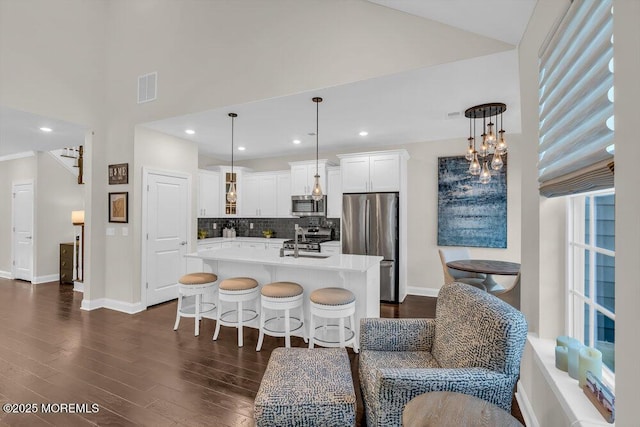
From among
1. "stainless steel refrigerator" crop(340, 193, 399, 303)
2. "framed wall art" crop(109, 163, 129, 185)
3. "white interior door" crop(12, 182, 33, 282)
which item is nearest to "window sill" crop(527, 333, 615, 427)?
"stainless steel refrigerator" crop(340, 193, 399, 303)

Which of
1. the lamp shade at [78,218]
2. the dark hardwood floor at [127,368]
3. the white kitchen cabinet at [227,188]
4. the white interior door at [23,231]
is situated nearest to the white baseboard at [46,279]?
the white interior door at [23,231]

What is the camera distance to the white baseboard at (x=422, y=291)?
519 centimetres

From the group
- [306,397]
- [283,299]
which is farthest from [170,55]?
[306,397]

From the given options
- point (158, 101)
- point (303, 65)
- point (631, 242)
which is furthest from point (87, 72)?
point (631, 242)

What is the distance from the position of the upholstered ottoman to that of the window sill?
94 centimetres

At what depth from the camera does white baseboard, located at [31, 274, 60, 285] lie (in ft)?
19.9

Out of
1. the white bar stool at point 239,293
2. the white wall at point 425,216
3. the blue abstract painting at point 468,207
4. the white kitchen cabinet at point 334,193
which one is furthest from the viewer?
the white kitchen cabinet at point 334,193

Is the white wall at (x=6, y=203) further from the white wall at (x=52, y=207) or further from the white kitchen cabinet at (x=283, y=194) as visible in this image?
the white kitchen cabinet at (x=283, y=194)

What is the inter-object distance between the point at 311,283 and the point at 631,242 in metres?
2.85

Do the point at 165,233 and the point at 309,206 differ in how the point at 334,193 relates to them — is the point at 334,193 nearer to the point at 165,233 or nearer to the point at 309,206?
the point at 309,206

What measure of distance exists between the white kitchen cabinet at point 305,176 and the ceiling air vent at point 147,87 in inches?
102

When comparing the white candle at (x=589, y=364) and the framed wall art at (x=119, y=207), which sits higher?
the framed wall art at (x=119, y=207)

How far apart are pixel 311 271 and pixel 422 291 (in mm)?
2697

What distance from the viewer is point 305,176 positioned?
5941 millimetres
